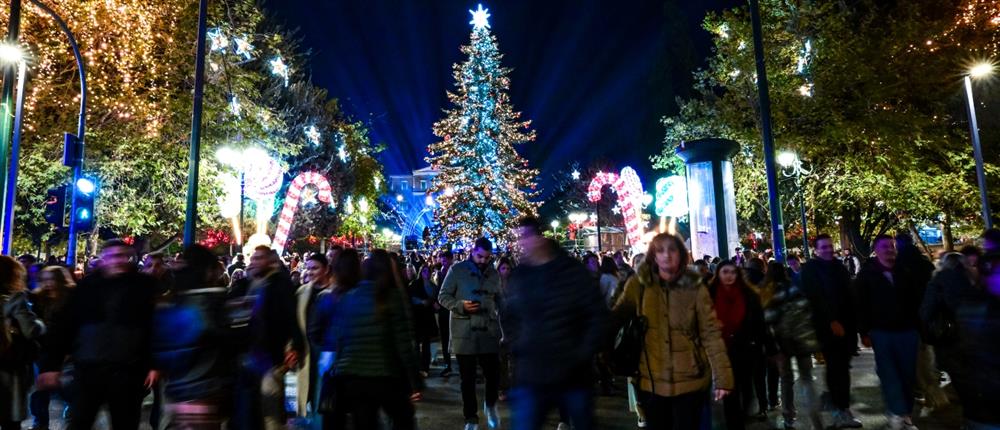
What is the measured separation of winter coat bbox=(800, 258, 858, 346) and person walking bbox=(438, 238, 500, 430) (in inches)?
136

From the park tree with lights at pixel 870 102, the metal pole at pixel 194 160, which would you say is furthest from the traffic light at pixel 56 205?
the park tree with lights at pixel 870 102

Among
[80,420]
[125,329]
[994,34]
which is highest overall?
[994,34]

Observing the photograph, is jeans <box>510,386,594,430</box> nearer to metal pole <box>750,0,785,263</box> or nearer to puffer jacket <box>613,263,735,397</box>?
puffer jacket <box>613,263,735,397</box>

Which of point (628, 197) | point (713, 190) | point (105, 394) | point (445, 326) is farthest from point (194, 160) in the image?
point (713, 190)

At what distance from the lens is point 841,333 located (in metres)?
6.51

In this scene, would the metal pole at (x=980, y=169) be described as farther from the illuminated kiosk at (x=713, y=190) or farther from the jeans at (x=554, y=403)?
the jeans at (x=554, y=403)

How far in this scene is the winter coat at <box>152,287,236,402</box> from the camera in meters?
3.91

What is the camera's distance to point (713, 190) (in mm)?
16641

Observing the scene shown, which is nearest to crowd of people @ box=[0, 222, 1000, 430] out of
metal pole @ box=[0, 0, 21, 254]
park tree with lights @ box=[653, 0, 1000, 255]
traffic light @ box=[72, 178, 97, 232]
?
metal pole @ box=[0, 0, 21, 254]

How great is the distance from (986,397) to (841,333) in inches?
108

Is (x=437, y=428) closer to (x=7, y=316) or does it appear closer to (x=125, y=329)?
(x=125, y=329)

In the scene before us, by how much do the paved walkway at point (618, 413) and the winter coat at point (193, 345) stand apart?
11.4 ft

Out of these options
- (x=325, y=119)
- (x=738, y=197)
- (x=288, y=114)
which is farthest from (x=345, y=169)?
(x=738, y=197)

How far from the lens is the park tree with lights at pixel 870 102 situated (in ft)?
69.9
